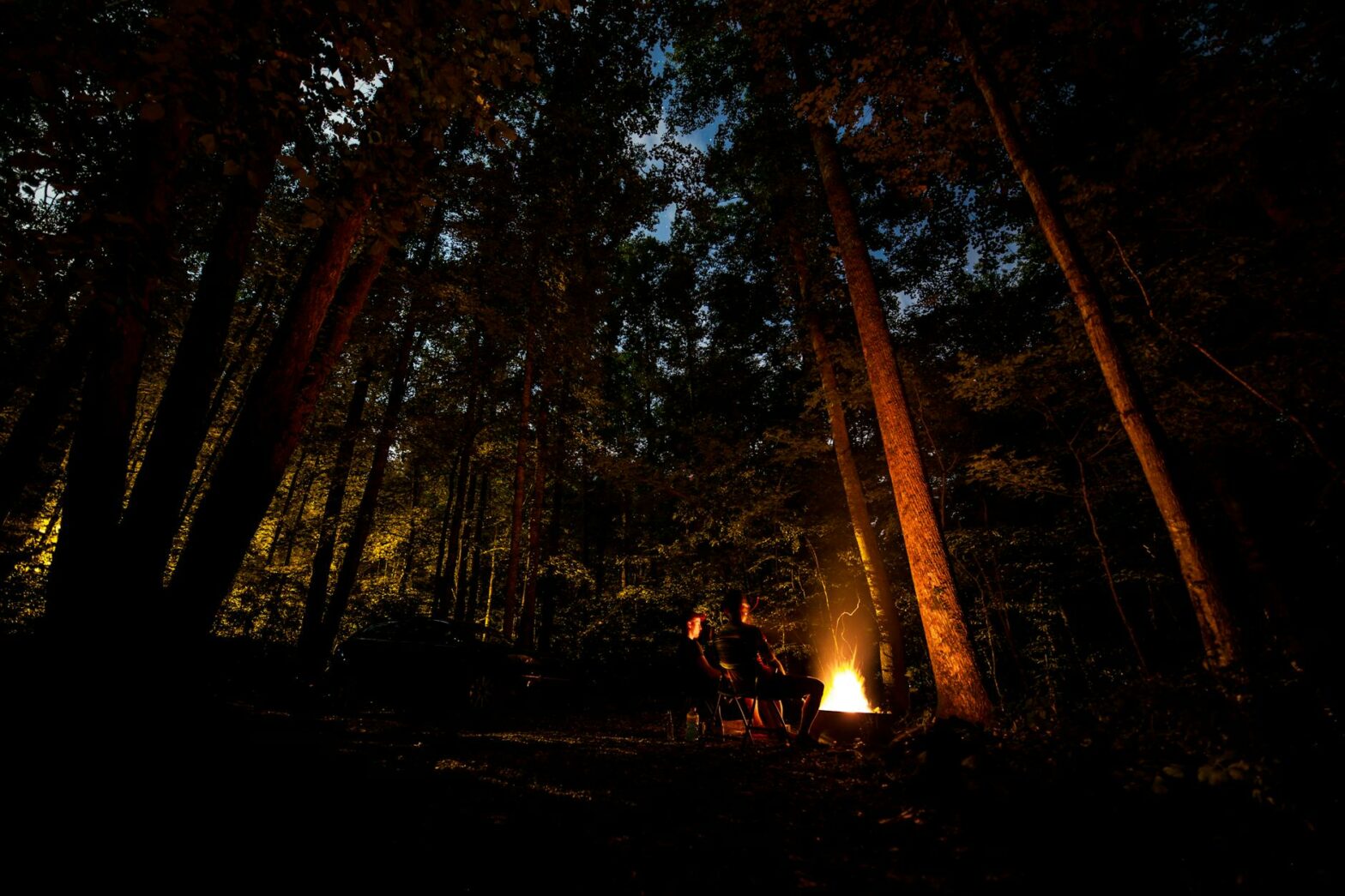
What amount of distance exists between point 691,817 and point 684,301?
18592 mm

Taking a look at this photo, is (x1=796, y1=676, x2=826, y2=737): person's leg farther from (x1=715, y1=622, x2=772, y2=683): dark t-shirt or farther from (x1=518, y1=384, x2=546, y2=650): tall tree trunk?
(x1=518, y1=384, x2=546, y2=650): tall tree trunk

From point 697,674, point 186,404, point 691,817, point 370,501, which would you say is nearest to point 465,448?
point 370,501

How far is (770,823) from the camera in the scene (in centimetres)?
347

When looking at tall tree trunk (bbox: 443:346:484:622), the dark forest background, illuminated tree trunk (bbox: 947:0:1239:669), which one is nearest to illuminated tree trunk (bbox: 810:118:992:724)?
the dark forest background

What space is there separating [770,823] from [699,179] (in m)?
12.5

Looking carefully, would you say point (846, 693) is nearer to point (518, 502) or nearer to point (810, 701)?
point (810, 701)

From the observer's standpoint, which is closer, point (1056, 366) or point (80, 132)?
point (80, 132)

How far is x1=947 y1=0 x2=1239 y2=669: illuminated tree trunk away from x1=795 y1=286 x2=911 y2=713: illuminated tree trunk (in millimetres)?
5104

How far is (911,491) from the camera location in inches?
265

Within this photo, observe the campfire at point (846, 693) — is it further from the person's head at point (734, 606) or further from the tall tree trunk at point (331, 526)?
the tall tree trunk at point (331, 526)

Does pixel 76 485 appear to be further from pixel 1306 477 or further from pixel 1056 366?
pixel 1306 477

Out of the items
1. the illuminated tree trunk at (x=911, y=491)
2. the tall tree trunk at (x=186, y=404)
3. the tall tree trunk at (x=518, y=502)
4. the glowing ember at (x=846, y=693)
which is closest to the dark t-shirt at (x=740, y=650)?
the illuminated tree trunk at (x=911, y=491)

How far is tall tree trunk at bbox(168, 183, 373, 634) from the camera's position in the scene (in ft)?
12.9

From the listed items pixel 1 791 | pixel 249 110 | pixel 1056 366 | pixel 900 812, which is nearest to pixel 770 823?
pixel 900 812
